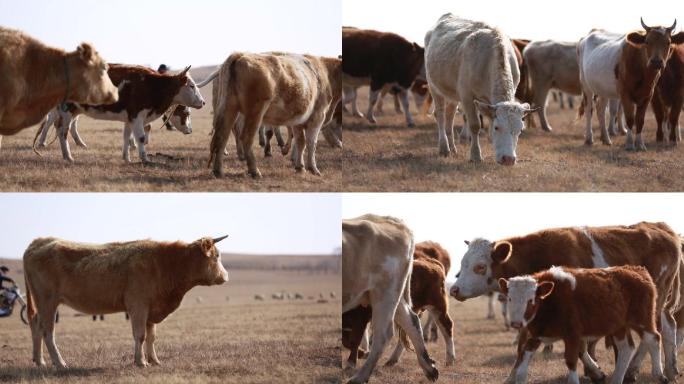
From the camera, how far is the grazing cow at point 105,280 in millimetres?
13578

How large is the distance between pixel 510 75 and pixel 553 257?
3.54m

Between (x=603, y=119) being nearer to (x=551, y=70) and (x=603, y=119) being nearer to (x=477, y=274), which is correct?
(x=551, y=70)

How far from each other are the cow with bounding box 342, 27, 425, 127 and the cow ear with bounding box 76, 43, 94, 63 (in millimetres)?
10451

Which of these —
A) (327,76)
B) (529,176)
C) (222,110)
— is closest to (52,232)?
(222,110)

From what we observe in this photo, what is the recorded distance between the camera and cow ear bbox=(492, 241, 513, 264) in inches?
501

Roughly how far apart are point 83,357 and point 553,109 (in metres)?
20.6

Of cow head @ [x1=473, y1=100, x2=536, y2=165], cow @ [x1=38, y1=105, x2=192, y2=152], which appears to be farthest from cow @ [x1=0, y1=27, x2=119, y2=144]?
cow head @ [x1=473, y1=100, x2=536, y2=165]

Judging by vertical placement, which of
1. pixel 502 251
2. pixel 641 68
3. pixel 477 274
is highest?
pixel 641 68

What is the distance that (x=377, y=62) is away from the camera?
23547 mm

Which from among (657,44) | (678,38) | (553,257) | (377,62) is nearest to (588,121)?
(678,38)

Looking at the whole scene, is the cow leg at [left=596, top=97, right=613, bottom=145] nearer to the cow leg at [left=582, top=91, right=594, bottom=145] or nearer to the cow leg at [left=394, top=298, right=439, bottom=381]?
the cow leg at [left=582, top=91, right=594, bottom=145]

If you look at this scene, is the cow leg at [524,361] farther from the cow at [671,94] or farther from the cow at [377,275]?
the cow at [671,94]

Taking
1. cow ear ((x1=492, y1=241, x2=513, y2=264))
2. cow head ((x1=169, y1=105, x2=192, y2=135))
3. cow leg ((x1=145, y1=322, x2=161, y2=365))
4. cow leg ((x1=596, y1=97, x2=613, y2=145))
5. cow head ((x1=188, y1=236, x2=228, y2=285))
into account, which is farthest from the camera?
cow head ((x1=169, y1=105, x2=192, y2=135))

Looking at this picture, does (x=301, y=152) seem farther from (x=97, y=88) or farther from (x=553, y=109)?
(x=553, y=109)
